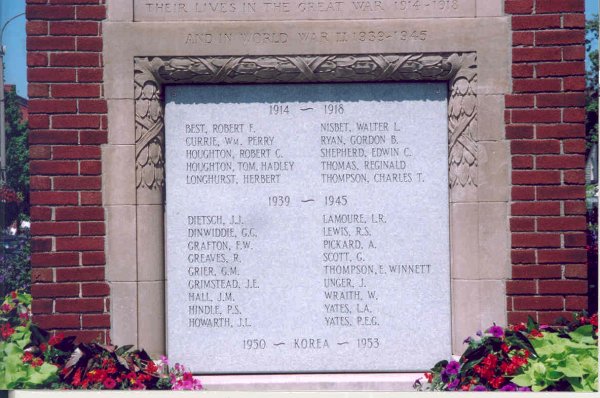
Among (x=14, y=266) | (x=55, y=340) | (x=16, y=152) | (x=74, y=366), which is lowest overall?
(x=74, y=366)

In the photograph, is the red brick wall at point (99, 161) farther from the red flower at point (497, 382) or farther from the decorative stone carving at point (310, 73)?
the red flower at point (497, 382)

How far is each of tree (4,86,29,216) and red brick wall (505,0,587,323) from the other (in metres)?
4.19

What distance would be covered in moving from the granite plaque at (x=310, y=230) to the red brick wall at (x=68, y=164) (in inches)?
24.1

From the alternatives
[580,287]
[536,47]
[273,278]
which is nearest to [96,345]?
[273,278]

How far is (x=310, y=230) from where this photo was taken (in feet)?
19.2

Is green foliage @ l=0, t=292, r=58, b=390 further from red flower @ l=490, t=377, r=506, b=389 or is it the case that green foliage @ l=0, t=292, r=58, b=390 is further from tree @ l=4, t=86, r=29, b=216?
red flower @ l=490, t=377, r=506, b=389

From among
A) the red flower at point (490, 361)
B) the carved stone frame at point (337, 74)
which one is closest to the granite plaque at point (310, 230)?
the carved stone frame at point (337, 74)

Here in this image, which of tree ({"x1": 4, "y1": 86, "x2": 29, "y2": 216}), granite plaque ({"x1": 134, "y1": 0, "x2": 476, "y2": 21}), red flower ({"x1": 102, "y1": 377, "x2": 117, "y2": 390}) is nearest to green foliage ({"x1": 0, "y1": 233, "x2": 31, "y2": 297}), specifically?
tree ({"x1": 4, "y1": 86, "x2": 29, "y2": 216})

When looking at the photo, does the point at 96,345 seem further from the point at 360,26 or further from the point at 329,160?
the point at 360,26

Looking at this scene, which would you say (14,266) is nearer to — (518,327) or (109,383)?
(109,383)

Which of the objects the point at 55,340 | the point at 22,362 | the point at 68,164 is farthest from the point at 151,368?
the point at 68,164

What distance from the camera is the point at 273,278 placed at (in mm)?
5863

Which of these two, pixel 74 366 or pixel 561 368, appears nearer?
pixel 561 368

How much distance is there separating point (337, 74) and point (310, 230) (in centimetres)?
132
